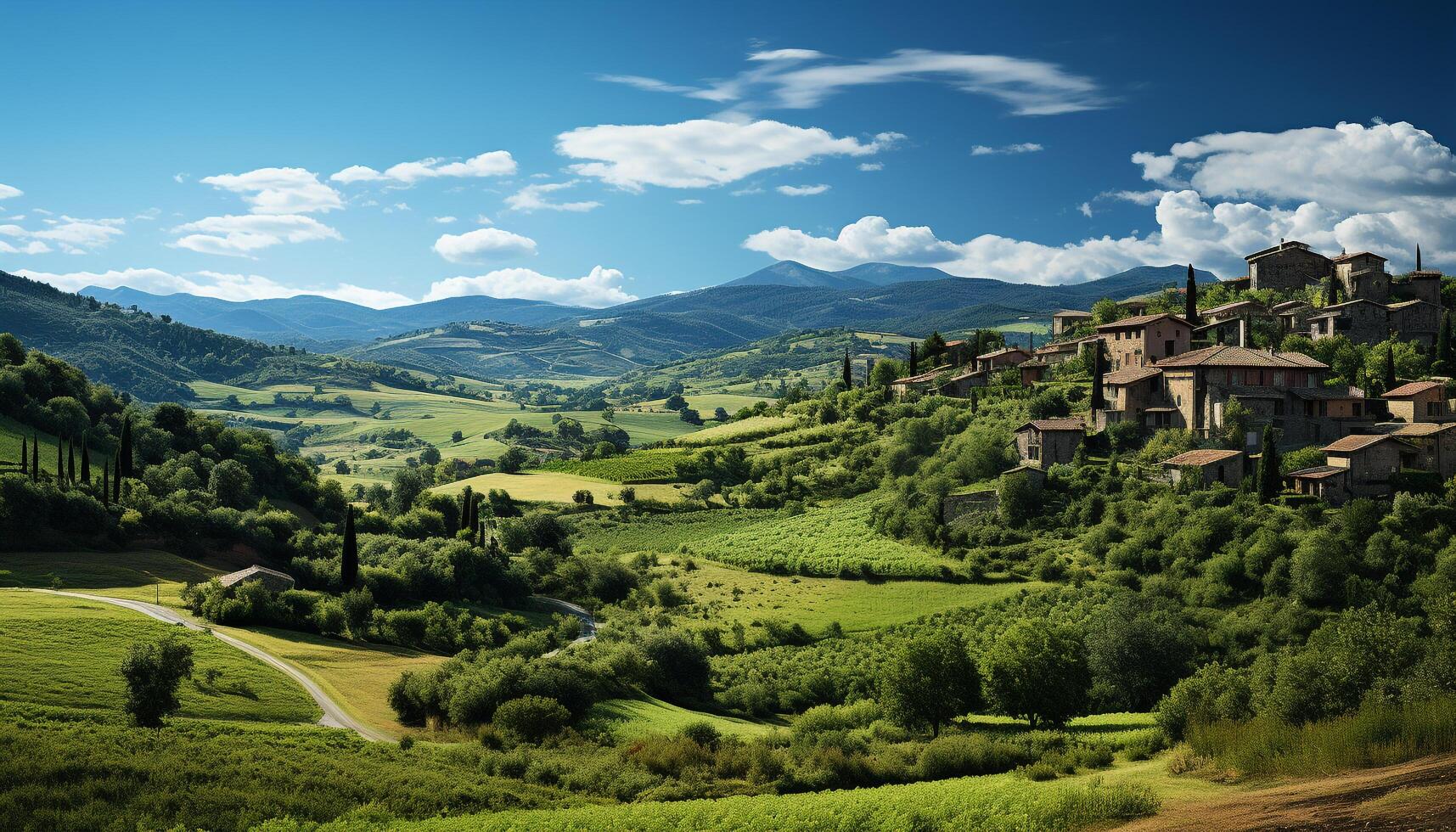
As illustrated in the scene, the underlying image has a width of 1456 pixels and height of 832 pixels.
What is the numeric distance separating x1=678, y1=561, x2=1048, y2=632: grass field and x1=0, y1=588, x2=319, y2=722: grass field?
29.6 m

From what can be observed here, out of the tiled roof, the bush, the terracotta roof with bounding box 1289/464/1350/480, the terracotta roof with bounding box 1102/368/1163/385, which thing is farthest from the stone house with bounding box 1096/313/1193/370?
the bush

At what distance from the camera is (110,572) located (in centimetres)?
5750

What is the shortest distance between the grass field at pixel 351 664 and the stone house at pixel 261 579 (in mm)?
4405

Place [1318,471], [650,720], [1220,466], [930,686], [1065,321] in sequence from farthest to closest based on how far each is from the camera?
[1065,321], [1220,466], [1318,471], [650,720], [930,686]

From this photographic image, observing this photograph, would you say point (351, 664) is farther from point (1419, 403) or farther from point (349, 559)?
point (1419, 403)

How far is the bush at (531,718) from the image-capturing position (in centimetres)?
3778

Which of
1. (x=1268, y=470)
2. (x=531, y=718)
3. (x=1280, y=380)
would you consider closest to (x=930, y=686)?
(x=531, y=718)

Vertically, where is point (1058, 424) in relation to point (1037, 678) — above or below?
above

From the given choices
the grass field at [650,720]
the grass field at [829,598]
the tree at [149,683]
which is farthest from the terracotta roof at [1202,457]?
the tree at [149,683]

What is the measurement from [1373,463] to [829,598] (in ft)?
103

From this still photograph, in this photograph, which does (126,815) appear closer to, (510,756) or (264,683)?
(510,756)

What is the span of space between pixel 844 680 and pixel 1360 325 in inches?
2064

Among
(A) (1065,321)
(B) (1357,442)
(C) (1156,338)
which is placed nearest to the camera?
(B) (1357,442)

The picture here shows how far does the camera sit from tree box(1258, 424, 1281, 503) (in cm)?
5594
